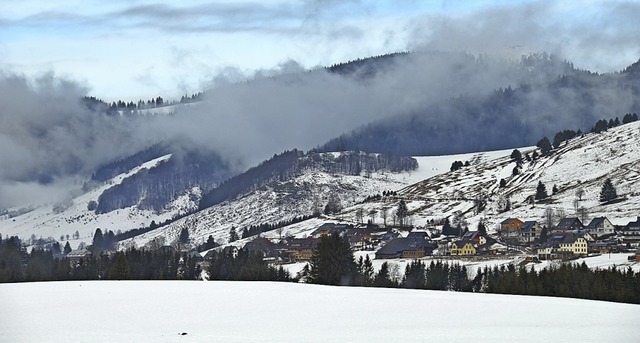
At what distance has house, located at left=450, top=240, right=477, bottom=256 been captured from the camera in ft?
605

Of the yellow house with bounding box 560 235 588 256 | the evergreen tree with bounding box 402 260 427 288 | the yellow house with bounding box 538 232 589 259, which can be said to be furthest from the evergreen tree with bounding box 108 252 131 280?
the yellow house with bounding box 560 235 588 256

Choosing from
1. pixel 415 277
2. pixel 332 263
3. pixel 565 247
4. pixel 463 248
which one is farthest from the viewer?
pixel 463 248

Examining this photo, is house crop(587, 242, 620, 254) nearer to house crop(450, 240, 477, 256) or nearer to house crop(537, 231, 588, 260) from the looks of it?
house crop(537, 231, 588, 260)

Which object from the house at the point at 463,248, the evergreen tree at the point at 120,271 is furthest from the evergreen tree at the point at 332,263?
the house at the point at 463,248

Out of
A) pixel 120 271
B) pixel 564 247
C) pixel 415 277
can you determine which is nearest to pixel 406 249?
pixel 564 247

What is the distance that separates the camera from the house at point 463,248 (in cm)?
18450

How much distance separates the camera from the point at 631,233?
18738 cm

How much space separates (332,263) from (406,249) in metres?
76.7

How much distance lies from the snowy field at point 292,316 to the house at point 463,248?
11468 cm

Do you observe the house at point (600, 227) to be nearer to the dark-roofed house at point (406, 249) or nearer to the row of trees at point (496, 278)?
the dark-roofed house at point (406, 249)

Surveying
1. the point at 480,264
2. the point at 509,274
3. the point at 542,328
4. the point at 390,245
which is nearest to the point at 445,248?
the point at 390,245

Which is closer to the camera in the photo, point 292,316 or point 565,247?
point 292,316

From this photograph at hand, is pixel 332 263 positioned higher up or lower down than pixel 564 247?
lower down

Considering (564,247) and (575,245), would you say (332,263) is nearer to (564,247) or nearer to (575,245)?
(564,247)
